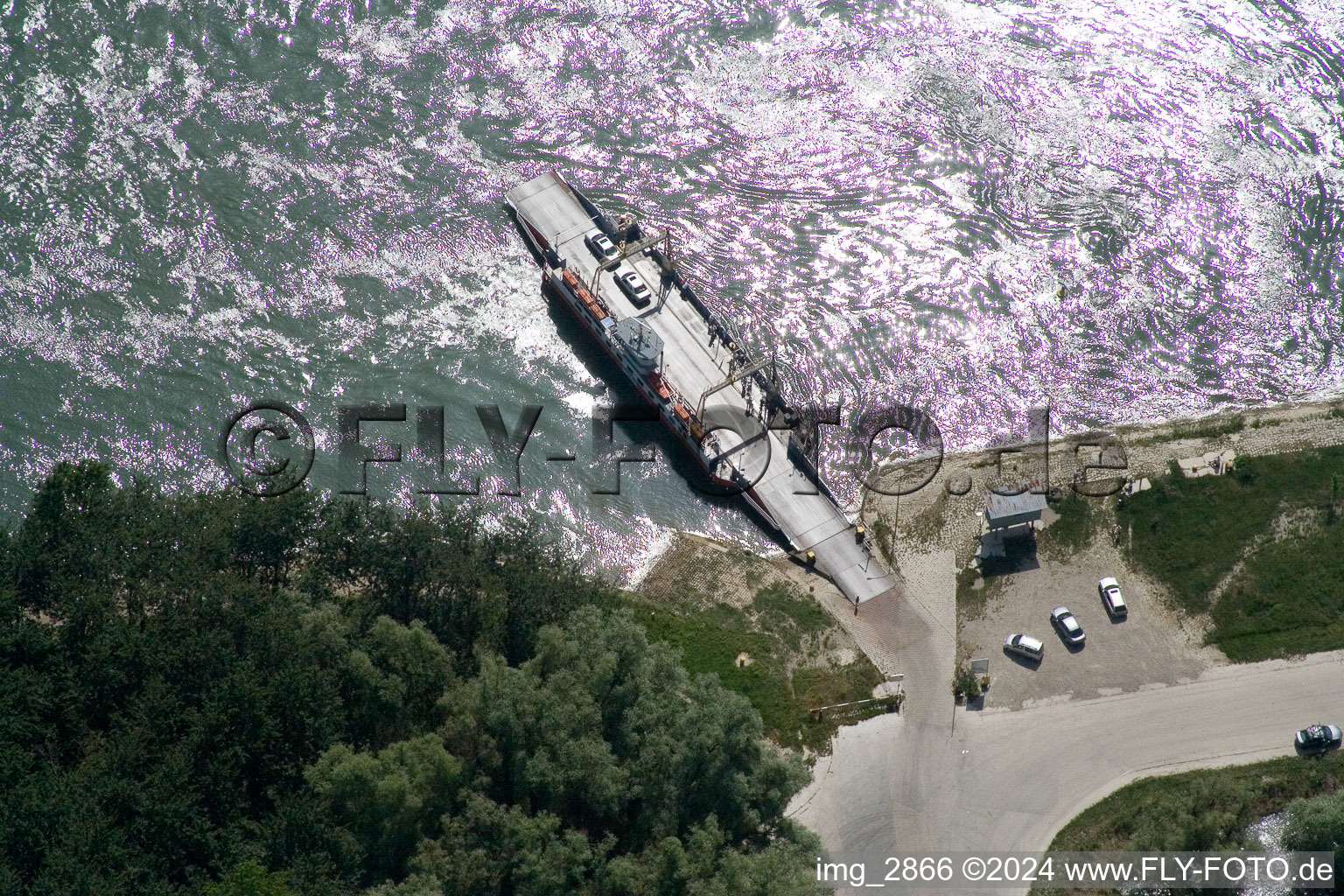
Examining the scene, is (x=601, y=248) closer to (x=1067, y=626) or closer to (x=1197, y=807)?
(x=1067, y=626)

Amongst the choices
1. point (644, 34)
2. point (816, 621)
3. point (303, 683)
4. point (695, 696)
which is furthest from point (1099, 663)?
point (644, 34)

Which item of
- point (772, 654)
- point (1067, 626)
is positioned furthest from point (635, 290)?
point (1067, 626)

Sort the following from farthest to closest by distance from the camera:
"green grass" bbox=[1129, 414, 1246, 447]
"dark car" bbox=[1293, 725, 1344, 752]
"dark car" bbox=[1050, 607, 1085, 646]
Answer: "green grass" bbox=[1129, 414, 1246, 447] → "dark car" bbox=[1050, 607, 1085, 646] → "dark car" bbox=[1293, 725, 1344, 752]

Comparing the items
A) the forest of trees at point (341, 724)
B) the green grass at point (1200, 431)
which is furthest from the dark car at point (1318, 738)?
the forest of trees at point (341, 724)

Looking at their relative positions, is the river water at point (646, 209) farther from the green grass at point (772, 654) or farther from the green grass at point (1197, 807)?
the green grass at point (1197, 807)

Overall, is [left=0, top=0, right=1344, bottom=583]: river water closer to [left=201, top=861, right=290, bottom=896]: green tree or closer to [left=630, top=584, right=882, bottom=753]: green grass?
[left=630, top=584, right=882, bottom=753]: green grass

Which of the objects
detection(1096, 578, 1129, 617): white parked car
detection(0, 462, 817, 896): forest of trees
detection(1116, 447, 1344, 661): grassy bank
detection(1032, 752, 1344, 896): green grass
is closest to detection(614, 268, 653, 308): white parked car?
detection(0, 462, 817, 896): forest of trees

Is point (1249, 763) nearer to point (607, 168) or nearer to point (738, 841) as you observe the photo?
point (738, 841)
